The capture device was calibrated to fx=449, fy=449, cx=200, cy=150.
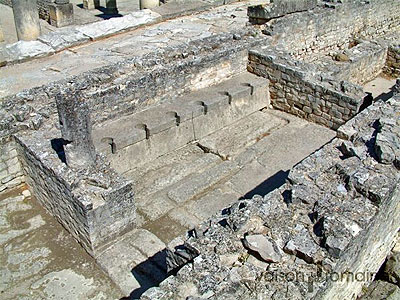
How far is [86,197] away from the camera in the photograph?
18.9 ft

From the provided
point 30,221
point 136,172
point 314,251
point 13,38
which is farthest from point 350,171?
point 13,38

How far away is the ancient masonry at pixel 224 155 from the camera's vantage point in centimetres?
443

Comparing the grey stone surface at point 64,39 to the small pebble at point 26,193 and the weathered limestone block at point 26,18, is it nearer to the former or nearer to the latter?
the weathered limestone block at point 26,18

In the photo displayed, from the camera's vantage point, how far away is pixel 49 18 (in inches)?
650

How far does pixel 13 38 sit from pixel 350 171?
13532 millimetres

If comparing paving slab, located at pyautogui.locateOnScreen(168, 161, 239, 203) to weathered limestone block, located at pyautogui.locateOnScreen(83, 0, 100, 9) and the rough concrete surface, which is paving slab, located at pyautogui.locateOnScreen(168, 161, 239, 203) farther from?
weathered limestone block, located at pyautogui.locateOnScreen(83, 0, 100, 9)

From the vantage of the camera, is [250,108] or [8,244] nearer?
[8,244]

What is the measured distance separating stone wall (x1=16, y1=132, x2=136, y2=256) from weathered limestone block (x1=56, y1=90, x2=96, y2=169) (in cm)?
16

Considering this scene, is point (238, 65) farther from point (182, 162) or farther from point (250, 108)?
point (182, 162)

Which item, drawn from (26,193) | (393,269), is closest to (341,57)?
(393,269)

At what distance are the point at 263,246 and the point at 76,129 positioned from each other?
3.00 m

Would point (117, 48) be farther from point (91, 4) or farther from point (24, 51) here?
point (91, 4)

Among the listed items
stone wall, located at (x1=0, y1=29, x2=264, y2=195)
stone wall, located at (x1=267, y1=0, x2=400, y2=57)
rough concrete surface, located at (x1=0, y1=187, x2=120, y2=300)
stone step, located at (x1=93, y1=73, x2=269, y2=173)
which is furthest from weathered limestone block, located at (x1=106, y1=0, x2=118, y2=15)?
rough concrete surface, located at (x1=0, y1=187, x2=120, y2=300)

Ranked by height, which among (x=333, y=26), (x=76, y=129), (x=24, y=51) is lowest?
(x=24, y=51)
